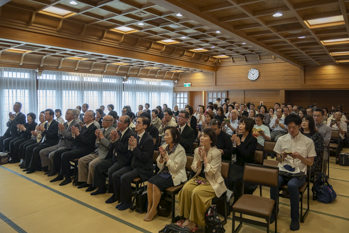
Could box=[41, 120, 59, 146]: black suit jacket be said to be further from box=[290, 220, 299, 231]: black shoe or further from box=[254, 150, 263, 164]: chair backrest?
box=[290, 220, 299, 231]: black shoe

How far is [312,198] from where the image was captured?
4371 millimetres

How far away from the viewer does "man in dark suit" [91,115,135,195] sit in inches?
178

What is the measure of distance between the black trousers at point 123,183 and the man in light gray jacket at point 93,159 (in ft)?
2.78

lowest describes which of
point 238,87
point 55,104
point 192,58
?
point 55,104

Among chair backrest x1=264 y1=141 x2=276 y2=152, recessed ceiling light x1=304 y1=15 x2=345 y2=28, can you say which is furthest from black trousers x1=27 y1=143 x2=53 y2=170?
recessed ceiling light x1=304 y1=15 x2=345 y2=28

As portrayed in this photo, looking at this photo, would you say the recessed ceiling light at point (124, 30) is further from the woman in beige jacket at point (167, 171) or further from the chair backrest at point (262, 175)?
the chair backrest at point (262, 175)

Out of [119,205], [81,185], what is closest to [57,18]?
[81,185]

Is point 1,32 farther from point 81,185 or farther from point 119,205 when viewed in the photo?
point 119,205

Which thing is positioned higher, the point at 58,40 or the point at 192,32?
the point at 192,32

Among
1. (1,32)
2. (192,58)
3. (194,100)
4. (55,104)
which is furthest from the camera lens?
(194,100)

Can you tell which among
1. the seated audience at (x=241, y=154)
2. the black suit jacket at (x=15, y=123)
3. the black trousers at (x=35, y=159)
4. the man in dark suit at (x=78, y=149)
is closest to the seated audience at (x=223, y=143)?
the seated audience at (x=241, y=154)

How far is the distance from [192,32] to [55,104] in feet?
23.4

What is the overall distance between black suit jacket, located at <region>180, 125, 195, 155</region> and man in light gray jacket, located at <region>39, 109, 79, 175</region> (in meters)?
2.57

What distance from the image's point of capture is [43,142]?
20.9ft
